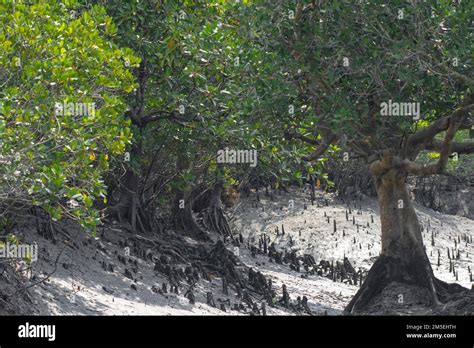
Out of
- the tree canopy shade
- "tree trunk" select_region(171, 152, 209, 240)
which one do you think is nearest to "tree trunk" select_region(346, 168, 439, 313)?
the tree canopy shade

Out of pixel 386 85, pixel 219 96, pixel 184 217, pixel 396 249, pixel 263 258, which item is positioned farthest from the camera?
pixel 263 258

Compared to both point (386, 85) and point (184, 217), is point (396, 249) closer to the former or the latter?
point (386, 85)

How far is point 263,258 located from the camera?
2030 cm

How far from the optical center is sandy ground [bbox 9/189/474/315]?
525 inches

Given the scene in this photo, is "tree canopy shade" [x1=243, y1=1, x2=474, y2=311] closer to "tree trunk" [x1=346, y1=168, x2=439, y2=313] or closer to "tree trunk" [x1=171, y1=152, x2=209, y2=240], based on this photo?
"tree trunk" [x1=346, y1=168, x2=439, y2=313]

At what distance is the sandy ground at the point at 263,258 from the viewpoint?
13.3 metres

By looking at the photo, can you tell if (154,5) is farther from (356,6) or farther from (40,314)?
(40,314)

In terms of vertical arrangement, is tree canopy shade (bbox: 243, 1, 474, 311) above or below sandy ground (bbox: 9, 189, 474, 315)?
above

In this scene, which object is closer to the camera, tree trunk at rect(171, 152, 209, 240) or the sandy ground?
the sandy ground

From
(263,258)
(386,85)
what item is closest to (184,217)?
(263,258)

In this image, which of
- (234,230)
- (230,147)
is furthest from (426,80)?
(234,230)

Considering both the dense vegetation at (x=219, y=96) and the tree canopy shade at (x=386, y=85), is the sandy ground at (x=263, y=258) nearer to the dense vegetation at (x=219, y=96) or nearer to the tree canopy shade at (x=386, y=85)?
the dense vegetation at (x=219, y=96)

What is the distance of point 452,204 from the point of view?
85.4 ft

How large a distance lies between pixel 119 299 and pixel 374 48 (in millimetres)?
4695
